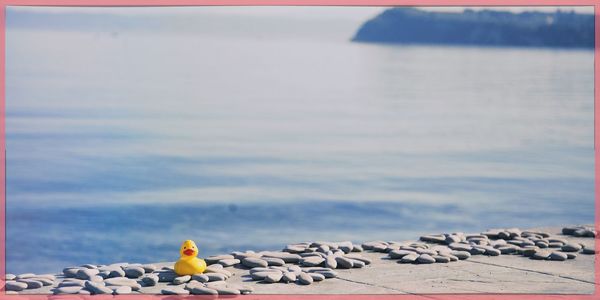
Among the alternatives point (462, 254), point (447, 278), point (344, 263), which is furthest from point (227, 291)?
point (462, 254)

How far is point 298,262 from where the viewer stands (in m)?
4.25

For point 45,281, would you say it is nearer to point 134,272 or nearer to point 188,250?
point 134,272

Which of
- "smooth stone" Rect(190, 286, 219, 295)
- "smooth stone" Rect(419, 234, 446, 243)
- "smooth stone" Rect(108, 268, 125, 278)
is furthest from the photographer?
"smooth stone" Rect(419, 234, 446, 243)

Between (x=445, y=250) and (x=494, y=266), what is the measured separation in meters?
0.31

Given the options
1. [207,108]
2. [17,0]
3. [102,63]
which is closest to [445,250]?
[17,0]

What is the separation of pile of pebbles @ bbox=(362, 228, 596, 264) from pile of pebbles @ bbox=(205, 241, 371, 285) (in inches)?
7.5

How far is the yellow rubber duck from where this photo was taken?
3908mm

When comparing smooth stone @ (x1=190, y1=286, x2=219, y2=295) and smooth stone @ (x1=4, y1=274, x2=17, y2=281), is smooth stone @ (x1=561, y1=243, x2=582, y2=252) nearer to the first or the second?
smooth stone @ (x1=190, y1=286, x2=219, y2=295)

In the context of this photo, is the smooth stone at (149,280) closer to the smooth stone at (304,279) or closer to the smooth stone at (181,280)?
the smooth stone at (181,280)

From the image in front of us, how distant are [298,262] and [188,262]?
1.80 ft

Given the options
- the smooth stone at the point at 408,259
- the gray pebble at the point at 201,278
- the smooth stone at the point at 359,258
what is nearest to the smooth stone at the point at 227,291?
the gray pebble at the point at 201,278

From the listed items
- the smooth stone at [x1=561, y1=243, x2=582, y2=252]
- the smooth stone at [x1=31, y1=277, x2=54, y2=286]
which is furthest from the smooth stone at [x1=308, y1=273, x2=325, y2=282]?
the smooth stone at [x1=561, y1=243, x2=582, y2=252]

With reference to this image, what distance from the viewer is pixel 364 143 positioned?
48.8ft

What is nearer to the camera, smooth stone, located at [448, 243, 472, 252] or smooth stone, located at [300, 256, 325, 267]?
smooth stone, located at [300, 256, 325, 267]
